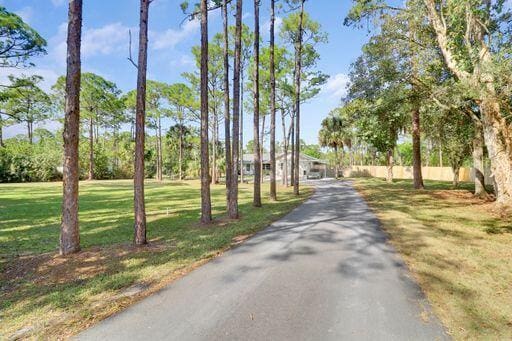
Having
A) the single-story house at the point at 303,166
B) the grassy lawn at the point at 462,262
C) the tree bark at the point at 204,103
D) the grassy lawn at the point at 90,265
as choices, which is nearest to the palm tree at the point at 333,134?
the single-story house at the point at 303,166

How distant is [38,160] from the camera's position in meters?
36.4

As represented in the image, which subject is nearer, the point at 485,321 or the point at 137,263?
the point at 485,321

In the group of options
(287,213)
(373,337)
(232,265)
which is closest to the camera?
(373,337)

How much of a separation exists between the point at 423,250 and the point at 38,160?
1674 inches

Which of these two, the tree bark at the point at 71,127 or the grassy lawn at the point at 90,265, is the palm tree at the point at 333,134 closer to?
the grassy lawn at the point at 90,265

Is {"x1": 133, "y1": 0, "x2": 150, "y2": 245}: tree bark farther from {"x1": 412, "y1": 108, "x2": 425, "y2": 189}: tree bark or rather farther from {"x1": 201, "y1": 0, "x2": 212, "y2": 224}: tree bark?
{"x1": 412, "y1": 108, "x2": 425, "y2": 189}: tree bark

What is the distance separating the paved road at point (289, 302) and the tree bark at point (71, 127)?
295cm

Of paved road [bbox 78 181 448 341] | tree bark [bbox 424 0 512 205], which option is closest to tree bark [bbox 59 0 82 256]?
paved road [bbox 78 181 448 341]

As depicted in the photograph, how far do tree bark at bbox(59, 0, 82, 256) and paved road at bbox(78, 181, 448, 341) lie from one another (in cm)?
295

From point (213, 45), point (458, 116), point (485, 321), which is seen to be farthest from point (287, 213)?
point (213, 45)

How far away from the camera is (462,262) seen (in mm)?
5406

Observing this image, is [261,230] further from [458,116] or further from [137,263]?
[458,116]

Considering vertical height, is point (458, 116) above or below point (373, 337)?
above

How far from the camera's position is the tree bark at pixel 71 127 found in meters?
5.83
